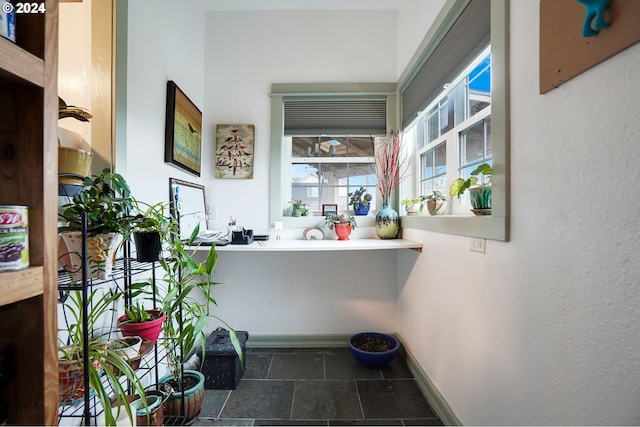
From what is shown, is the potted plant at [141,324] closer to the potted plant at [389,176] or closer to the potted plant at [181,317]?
the potted plant at [181,317]

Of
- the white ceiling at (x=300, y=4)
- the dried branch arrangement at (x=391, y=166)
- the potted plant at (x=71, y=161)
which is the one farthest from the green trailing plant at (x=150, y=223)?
the white ceiling at (x=300, y=4)

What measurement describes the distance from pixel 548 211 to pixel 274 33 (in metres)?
2.51

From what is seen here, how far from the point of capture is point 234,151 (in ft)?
7.30

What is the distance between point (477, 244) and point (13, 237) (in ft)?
4.82

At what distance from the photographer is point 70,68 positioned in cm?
115

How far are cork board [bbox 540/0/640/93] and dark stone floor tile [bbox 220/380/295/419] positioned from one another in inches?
78.4

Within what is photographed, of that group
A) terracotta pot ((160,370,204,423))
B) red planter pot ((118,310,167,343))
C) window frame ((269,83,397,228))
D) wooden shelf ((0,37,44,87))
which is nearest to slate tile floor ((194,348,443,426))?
terracotta pot ((160,370,204,423))

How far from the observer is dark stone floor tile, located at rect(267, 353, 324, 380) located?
1788mm

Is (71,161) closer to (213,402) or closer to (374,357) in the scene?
(213,402)

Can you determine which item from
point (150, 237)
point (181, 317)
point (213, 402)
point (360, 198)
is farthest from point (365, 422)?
point (360, 198)

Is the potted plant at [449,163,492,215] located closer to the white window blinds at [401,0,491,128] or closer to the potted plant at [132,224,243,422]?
the white window blinds at [401,0,491,128]

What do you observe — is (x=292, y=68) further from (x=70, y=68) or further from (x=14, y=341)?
(x=14, y=341)

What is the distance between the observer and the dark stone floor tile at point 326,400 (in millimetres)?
1447

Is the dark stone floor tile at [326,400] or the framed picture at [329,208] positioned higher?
the framed picture at [329,208]
